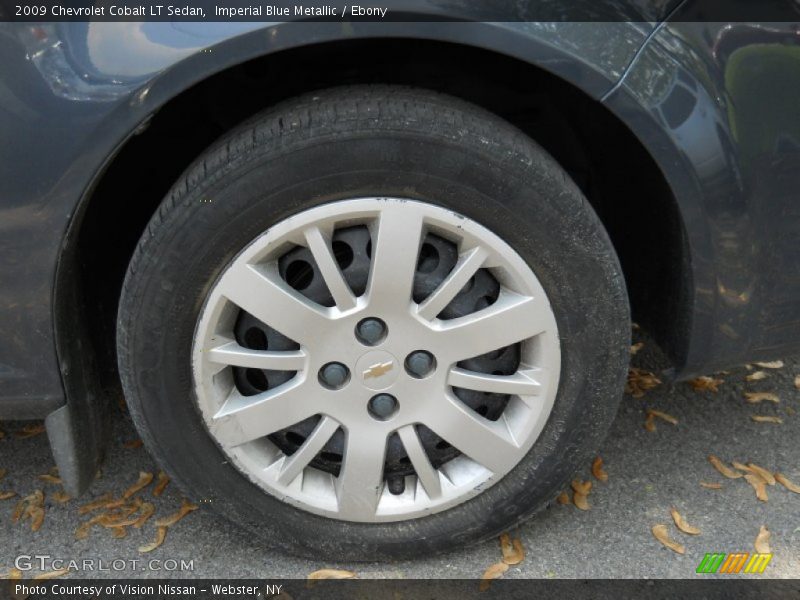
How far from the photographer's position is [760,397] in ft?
9.52

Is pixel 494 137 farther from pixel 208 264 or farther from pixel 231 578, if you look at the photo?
pixel 231 578

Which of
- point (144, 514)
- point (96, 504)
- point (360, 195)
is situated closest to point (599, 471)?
point (360, 195)

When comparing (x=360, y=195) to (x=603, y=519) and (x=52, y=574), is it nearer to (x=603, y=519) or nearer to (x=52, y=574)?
(x=603, y=519)

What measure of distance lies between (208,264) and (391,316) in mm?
421

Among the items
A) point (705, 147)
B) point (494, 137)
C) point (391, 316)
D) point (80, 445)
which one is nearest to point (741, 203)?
point (705, 147)

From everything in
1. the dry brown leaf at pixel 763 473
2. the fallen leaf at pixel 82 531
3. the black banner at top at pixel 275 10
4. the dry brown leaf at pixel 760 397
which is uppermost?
the black banner at top at pixel 275 10

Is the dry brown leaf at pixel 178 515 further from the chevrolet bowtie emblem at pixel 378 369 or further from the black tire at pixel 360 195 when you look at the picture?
the chevrolet bowtie emblem at pixel 378 369

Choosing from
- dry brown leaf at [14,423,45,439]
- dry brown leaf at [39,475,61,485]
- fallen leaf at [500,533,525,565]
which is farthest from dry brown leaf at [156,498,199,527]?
fallen leaf at [500,533,525,565]

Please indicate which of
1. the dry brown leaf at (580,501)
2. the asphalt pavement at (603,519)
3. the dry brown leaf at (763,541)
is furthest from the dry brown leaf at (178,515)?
the dry brown leaf at (763,541)

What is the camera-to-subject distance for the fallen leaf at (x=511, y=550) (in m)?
2.29

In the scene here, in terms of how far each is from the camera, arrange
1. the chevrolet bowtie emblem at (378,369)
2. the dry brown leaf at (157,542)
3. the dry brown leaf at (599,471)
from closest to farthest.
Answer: the chevrolet bowtie emblem at (378,369), the dry brown leaf at (157,542), the dry brown leaf at (599,471)

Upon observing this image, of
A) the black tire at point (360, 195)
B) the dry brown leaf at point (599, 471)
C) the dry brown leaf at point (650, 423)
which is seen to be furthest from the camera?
the dry brown leaf at point (650, 423)

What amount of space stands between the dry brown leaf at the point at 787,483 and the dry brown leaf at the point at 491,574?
867mm

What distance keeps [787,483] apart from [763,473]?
0.23 ft
